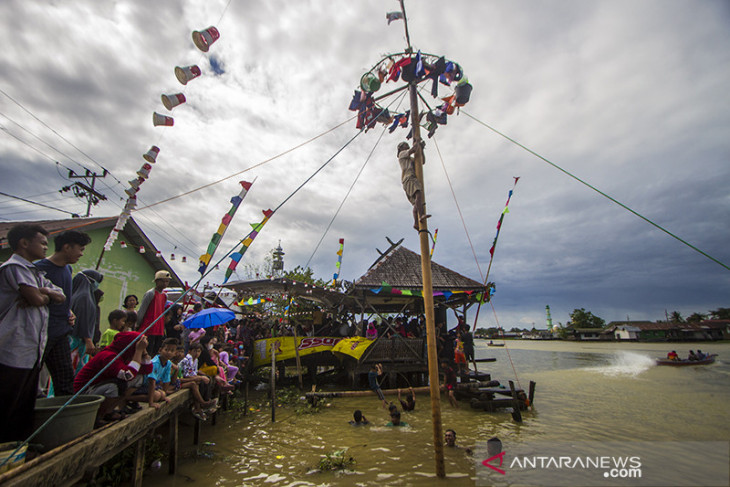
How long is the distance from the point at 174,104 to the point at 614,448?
12223 mm

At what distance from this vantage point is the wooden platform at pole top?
2510 mm

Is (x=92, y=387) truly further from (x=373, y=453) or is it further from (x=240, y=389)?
(x=240, y=389)

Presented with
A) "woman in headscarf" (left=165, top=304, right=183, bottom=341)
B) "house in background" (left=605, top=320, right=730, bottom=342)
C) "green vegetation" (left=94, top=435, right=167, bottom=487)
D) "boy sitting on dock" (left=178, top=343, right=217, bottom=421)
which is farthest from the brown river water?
"house in background" (left=605, top=320, right=730, bottom=342)

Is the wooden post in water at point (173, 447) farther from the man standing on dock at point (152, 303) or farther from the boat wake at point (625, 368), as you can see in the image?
the boat wake at point (625, 368)

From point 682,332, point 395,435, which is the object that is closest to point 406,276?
point 395,435

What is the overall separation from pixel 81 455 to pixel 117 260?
15437mm

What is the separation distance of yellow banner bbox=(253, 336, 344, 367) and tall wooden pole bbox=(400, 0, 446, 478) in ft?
28.3

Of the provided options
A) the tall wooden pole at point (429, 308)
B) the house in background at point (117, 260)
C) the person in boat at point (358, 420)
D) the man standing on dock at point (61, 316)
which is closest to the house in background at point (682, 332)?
the person in boat at point (358, 420)

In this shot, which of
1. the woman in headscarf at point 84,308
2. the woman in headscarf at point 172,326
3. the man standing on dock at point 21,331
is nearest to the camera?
the man standing on dock at point 21,331

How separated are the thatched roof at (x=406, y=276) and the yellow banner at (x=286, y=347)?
10.1ft

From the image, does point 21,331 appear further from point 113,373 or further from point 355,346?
point 355,346

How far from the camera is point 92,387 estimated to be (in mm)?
4125

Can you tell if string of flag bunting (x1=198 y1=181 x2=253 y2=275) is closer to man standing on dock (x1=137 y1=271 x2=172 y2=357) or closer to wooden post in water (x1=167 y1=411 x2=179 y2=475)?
man standing on dock (x1=137 y1=271 x2=172 y2=357)

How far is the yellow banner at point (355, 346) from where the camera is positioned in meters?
12.5
